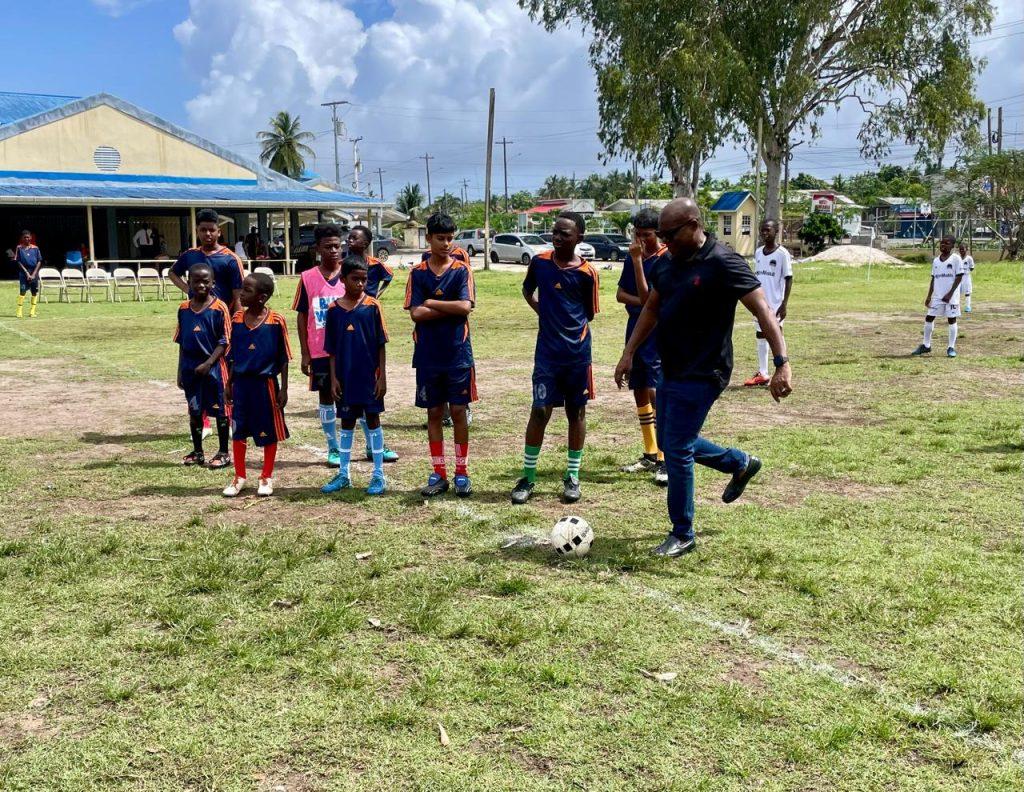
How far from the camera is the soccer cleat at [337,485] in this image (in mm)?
6770

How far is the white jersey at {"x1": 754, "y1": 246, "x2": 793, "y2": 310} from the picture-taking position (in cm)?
1130

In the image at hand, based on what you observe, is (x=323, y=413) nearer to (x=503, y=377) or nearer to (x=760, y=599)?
(x=760, y=599)

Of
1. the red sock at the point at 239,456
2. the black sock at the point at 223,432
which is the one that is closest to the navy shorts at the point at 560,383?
the red sock at the point at 239,456

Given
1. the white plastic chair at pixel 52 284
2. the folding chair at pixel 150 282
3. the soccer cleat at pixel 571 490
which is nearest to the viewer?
the soccer cleat at pixel 571 490

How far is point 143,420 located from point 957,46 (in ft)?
113

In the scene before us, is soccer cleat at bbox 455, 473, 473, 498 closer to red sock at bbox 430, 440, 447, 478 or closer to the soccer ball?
red sock at bbox 430, 440, 447, 478

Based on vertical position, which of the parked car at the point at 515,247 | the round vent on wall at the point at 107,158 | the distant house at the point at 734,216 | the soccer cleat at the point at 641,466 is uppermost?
the round vent on wall at the point at 107,158

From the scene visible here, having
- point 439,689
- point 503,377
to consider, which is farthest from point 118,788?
point 503,377

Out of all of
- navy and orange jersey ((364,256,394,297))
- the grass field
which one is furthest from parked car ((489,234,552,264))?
the grass field

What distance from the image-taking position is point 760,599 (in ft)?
15.3

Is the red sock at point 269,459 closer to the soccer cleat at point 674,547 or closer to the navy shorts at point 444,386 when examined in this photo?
the navy shorts at point 444,386

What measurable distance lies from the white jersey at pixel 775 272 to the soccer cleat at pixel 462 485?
6.04m

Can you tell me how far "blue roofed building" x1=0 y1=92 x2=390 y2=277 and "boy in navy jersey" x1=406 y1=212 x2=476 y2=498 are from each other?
94.1 ft

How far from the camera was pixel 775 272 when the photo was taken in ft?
37.3
